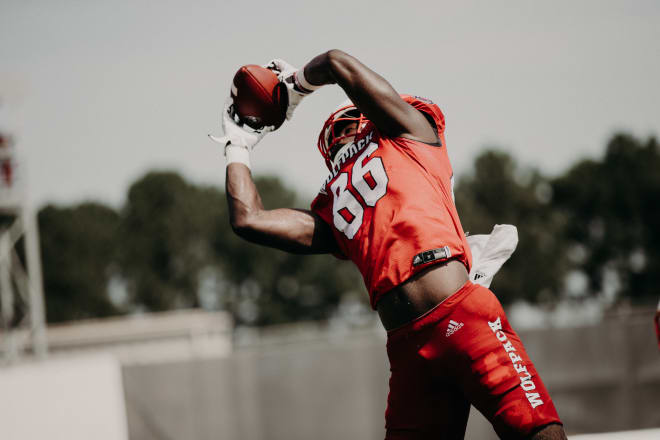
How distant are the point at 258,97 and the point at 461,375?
4.52 ft

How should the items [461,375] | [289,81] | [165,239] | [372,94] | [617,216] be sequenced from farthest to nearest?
[165,239] → [617,216] → [289,81] → [372,94] → [461,375]

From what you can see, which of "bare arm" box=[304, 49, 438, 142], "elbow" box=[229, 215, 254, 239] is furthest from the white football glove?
"elbow" box=[229, 215, 254, 239]

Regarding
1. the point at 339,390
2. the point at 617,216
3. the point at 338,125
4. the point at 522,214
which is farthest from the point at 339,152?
the point at 522,214

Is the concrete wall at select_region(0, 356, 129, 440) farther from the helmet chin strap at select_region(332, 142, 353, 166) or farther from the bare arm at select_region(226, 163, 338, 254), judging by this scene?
the helmet chin strap at select_region(332, 142, 353, 166)

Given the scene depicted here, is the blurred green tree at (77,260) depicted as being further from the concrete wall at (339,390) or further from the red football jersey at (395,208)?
the red football jersey at (395,208)

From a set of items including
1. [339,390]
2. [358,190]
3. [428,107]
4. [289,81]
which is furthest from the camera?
[339,390]

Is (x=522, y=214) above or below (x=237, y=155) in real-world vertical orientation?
below

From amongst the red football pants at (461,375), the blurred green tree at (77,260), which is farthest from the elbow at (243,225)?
the blurred green tree at (77,260)

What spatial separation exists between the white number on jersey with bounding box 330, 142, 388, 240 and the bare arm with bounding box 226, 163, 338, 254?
19cm

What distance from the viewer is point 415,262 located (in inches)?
→ 100.0

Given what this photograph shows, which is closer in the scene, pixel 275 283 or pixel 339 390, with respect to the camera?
pixel 339 390

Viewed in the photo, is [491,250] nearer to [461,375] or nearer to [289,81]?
[461,375]

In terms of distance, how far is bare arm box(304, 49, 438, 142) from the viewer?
102 inches

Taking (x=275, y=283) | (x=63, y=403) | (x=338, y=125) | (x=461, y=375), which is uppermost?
(x=338, y=125)
